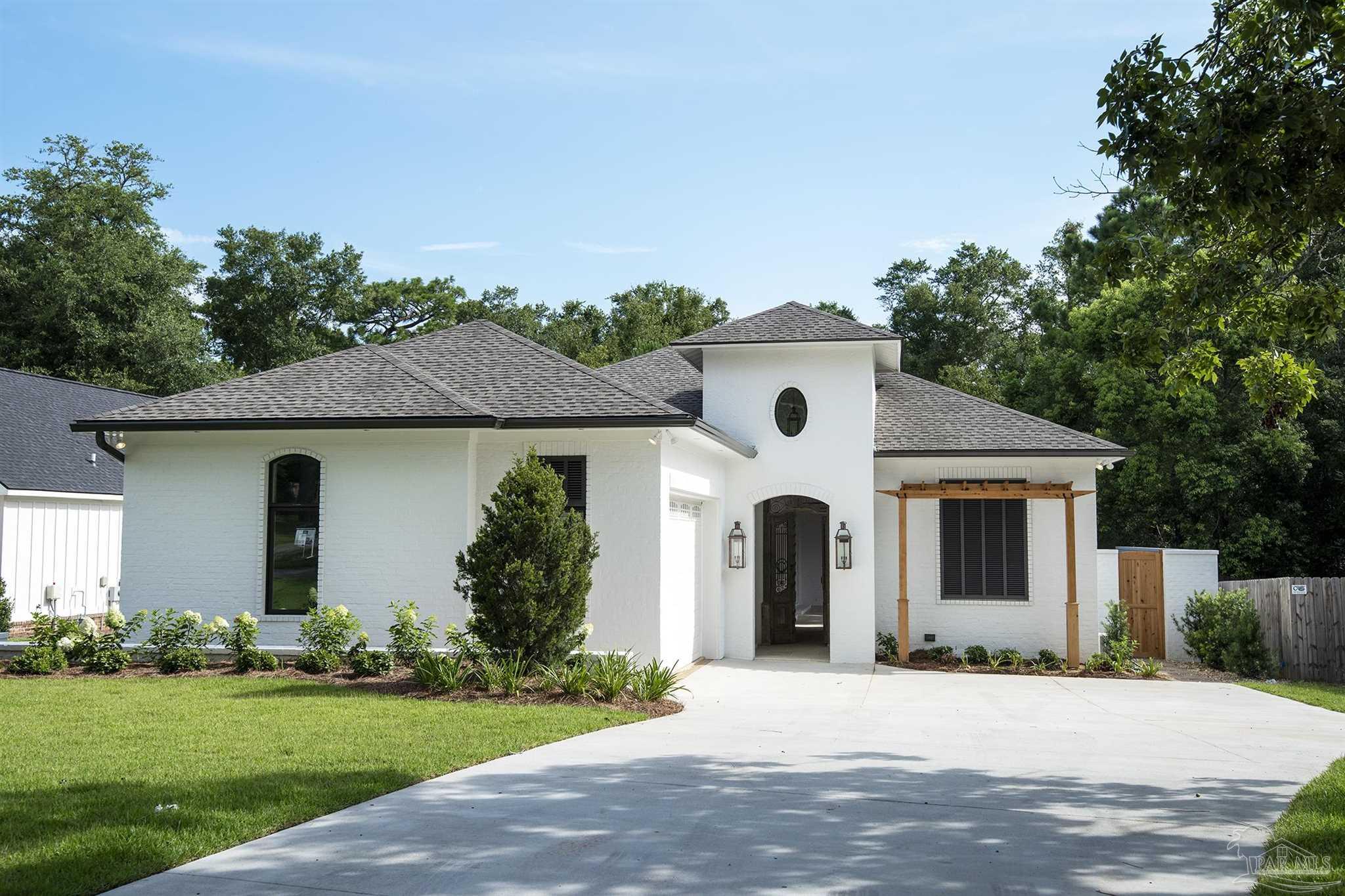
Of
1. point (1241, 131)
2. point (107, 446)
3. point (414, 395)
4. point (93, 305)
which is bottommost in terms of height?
point (107, 446)

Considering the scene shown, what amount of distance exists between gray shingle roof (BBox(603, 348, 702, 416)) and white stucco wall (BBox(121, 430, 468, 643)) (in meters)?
5.65

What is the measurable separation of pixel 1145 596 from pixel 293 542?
1465cm

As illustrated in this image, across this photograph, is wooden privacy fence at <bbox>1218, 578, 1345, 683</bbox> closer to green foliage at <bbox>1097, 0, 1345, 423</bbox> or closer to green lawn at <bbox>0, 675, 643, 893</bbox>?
green foliage at <bbox>1097, 0, 1345, 423</bbox>

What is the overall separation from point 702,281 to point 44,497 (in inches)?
1144

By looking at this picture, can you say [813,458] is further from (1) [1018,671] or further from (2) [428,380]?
(2) [428,380]

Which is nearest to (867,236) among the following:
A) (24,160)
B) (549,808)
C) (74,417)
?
(549,808)

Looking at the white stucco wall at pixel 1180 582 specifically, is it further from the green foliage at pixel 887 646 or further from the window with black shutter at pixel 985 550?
Result: the green foliage at pixel 887 646

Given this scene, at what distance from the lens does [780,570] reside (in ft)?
64.3

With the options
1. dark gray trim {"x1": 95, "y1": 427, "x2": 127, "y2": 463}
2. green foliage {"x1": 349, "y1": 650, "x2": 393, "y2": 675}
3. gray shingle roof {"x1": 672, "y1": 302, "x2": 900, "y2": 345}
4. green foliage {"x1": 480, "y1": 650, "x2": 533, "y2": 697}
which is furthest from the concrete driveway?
A: dark gray trim {"x1": 95, "y1": 427, "x2": 127, "y2": 463}

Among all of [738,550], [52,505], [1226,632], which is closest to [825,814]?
[738,550]

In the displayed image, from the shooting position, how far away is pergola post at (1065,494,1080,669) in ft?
53.0

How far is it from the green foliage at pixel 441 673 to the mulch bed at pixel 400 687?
3.4 inches

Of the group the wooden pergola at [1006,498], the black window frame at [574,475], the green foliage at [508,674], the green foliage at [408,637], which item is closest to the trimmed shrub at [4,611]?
the green foliage at [408,637]

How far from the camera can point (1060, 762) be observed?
8.56 metres
